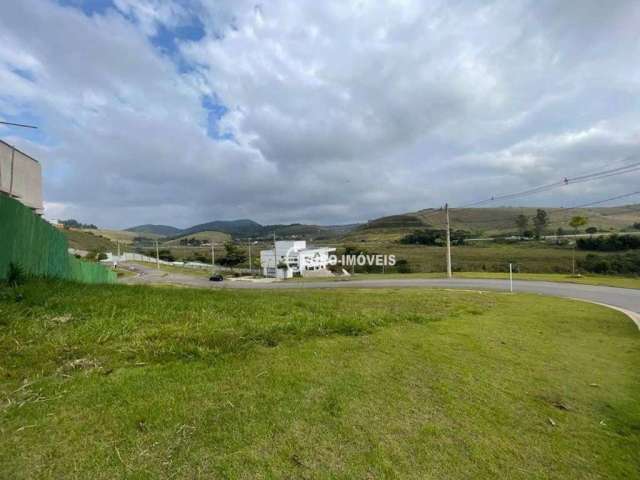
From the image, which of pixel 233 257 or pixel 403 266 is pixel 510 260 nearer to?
pixel 403 266

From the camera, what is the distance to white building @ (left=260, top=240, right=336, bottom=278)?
56.2m

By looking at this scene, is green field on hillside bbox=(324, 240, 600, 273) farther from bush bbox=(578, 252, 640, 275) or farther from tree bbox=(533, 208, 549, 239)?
tree bbox=(533, 208, 549, 239)

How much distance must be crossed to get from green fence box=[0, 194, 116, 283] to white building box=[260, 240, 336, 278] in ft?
151

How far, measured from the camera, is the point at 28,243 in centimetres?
697

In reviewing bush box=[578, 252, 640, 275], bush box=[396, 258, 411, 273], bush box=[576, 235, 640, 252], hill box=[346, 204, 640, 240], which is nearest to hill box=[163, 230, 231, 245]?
hill box=[346, 204, 640, 240]

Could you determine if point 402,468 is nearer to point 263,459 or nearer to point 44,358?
point 263,459

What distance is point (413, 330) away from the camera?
20.1ft

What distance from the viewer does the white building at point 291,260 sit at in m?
56.2

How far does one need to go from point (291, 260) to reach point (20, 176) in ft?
168

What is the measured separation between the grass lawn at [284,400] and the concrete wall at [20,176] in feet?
13.5

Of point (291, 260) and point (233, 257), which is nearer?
point (291, 260)

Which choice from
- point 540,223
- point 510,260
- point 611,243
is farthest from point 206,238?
point 611,243

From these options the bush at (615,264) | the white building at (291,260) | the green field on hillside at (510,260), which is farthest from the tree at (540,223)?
the white building at (291,260)

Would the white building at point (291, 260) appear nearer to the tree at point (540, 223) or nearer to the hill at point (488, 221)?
the hill at point (488, 221)
